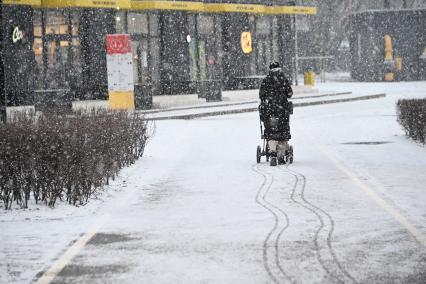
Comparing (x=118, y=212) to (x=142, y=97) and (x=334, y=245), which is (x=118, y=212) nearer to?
(x=334, y=245)

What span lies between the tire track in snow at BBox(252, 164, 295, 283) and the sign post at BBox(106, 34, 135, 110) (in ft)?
54.9

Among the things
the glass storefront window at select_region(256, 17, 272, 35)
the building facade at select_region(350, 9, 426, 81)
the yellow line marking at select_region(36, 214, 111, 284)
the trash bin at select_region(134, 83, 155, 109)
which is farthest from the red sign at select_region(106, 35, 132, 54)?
the building facade at select_region(350, 9, 426, 81)

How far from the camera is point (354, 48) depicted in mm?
70875

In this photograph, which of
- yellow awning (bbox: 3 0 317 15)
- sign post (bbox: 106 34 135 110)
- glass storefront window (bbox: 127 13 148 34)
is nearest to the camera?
sign post (bbox: 106 34 135 110)

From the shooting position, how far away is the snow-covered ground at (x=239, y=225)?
24.9ft

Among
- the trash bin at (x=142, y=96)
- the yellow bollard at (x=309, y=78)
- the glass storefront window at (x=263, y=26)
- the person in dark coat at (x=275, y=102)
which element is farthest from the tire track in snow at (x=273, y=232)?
the glass storefront window at (x=263, y=26)

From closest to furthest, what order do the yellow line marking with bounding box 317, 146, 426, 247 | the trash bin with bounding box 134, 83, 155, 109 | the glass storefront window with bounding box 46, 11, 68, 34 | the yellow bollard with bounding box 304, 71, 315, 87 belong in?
the yellow line marking with bounding box 317, 146, 426, 247
the trash bin with bounding box 134, 83, 155, 109
the glass storefront window with bounding box 46, 11, 68, 34
the yellow bollard with bounding box 304, 71, 315, 87

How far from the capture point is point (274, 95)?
53.5ft

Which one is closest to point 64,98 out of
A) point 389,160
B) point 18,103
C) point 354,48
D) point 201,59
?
point 18,103

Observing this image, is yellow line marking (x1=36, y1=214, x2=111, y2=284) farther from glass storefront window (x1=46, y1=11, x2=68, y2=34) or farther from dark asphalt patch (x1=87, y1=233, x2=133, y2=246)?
glass storefront window (x1=46, y1=11, x2=68, y2=34)

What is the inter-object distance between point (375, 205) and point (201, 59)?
128ft

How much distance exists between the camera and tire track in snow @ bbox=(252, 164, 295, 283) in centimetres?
743

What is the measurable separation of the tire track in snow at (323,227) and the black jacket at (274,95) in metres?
1.92

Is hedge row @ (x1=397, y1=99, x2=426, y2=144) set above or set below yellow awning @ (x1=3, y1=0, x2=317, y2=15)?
below
